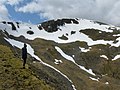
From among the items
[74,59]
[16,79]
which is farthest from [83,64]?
[16,79]

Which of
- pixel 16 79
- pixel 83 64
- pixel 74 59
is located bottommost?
pixel 83 64

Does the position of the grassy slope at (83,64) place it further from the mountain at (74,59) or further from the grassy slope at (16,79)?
the grassy slope at (16,79)

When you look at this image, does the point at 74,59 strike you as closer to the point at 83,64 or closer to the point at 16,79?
the point at 83,64

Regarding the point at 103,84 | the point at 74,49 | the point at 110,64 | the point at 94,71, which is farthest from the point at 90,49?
the point at 103,84

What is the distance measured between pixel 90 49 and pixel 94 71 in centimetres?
3677

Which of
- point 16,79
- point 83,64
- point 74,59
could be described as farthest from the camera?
point 74,59

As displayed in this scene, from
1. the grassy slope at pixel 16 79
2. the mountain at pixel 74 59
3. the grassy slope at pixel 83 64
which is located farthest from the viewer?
the grassy slope at pixel 83 64

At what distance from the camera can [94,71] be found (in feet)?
477

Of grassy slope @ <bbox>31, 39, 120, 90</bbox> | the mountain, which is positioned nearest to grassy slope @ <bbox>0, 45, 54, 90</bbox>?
the mountain

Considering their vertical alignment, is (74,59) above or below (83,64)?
above

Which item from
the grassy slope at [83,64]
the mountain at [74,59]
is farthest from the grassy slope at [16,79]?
the grassy slope at [83,64]

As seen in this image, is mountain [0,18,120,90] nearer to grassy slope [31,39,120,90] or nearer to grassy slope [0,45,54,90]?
grassy slope [31,39,120,90]

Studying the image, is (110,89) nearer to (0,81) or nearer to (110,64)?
(110,64)

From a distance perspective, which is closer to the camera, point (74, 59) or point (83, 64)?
point (83, 64)
